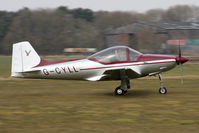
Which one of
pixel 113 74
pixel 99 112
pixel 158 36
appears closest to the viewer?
pixel 99 112

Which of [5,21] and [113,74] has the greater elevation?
[5,21]

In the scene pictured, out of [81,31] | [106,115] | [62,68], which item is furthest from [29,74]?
[81,31]

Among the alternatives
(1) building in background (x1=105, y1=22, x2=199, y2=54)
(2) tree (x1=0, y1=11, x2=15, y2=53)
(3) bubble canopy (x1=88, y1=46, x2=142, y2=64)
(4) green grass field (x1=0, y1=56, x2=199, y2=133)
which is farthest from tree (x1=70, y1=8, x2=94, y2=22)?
(3) bubble canopy (x1=88, y1=46, x2=142, y2=64)

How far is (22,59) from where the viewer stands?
13172 millimetres

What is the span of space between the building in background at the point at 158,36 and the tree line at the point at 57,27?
14.2 metres

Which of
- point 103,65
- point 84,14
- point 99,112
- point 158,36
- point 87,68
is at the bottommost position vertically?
point 99,112

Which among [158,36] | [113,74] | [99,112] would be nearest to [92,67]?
[113,74]

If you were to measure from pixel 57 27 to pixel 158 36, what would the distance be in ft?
93.2

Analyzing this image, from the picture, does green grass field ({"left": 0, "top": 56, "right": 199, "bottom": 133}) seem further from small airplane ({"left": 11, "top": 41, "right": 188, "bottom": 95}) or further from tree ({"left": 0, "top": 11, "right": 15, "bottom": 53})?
tree ({"left": 0, "top": 11, "right": 15, "bottom": 53})

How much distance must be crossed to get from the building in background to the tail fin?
5097 cm

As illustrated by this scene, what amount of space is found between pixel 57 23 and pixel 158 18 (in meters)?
32.8

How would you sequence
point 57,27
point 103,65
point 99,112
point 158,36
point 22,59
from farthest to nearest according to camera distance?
point 57,27 → point 158,36 → point 22,59 → point 103,65 → point 99,112

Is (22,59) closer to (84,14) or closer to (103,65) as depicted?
(103,65)

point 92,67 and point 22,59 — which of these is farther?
point 22,59
